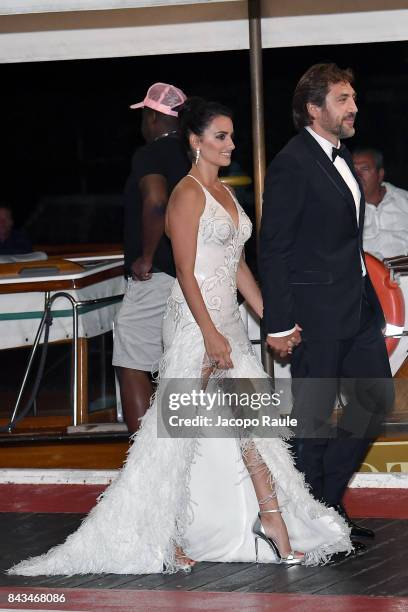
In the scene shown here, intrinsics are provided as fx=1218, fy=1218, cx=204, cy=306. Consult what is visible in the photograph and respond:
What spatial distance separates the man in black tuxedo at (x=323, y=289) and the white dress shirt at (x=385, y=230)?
215cm

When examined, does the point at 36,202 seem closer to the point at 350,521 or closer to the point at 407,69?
the point at 407,69

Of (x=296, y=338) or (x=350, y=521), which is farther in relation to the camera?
(x=350, y=521)

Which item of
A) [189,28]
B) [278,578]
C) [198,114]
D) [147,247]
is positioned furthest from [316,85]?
[278,578]

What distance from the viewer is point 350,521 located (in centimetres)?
498

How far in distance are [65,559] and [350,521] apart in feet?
3.86

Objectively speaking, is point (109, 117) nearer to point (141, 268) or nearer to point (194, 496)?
point (141, 268)

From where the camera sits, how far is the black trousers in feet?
15.5

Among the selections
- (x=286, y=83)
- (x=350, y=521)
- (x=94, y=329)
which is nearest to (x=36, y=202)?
(x=286, y=83)

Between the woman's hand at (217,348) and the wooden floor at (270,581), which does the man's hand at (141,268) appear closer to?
the woman's hand at (217,348)

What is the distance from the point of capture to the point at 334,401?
479 centimetres

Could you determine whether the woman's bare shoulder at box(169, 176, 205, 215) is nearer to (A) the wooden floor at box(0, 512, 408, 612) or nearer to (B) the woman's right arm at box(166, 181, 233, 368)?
(B) the woman's right arm at box(166, 181, 233, 368)

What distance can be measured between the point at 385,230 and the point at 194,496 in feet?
9.05

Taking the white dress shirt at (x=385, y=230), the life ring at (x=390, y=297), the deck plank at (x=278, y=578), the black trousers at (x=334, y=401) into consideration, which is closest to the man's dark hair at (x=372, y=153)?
the white dress shirt at (x=385, y=230)

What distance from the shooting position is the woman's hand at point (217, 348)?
4539 millimetres
